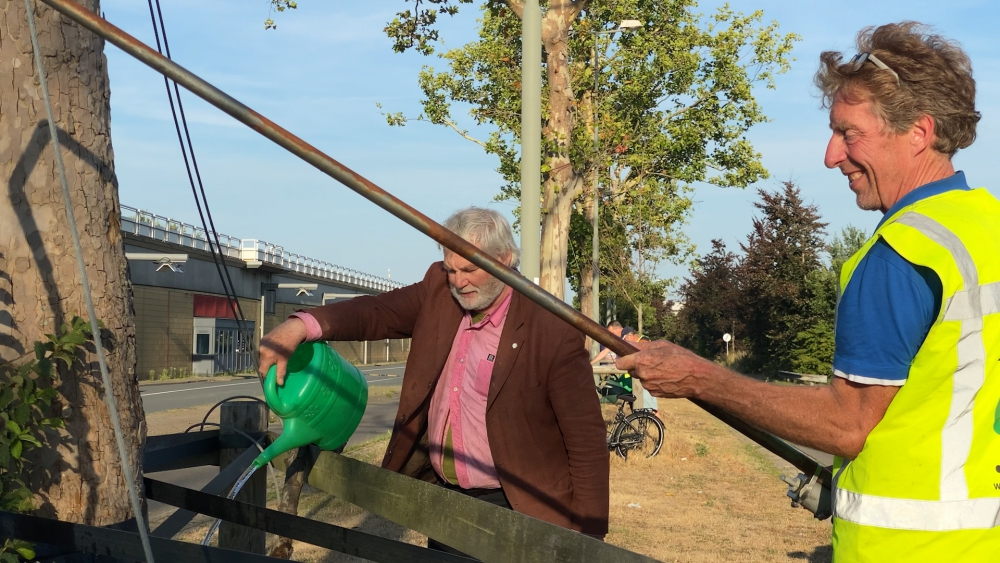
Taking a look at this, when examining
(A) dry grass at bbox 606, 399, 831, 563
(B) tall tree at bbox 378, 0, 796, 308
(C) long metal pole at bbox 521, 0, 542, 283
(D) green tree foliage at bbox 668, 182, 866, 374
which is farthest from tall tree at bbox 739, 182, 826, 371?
(C) long metal pole at bbox 521, 0, 542, 283

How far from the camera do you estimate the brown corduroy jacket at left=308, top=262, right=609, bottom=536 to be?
10.6 feet

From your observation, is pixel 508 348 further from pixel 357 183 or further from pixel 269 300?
pixel 269 300

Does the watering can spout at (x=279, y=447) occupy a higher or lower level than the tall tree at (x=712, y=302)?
lower

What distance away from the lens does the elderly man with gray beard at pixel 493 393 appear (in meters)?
3.24

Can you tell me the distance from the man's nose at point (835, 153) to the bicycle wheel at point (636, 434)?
978 cm

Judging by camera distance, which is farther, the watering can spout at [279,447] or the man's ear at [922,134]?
the watering can spout at [279,447]

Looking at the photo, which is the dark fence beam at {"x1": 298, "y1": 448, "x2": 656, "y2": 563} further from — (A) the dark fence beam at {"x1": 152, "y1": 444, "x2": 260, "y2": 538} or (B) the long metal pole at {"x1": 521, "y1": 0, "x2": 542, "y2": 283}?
(B) the long metal pole at {"x1": 521, "y1": 0, "x2": 542, "y2": 283}

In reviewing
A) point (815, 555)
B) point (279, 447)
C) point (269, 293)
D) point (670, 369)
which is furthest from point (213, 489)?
point (269, 293)

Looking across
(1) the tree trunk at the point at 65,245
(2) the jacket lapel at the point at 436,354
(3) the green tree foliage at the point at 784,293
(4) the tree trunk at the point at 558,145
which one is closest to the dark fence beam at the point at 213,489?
(1) the tree trunk at the point at 65,245

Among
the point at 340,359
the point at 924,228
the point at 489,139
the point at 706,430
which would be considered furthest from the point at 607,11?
the point at 924,228

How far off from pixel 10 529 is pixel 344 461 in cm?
100

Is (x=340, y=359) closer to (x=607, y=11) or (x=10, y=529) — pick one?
(x=10, y=529)

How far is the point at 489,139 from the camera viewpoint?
25.4 m

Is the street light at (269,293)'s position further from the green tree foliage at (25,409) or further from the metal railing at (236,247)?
the green tree foliage at (25,409)
